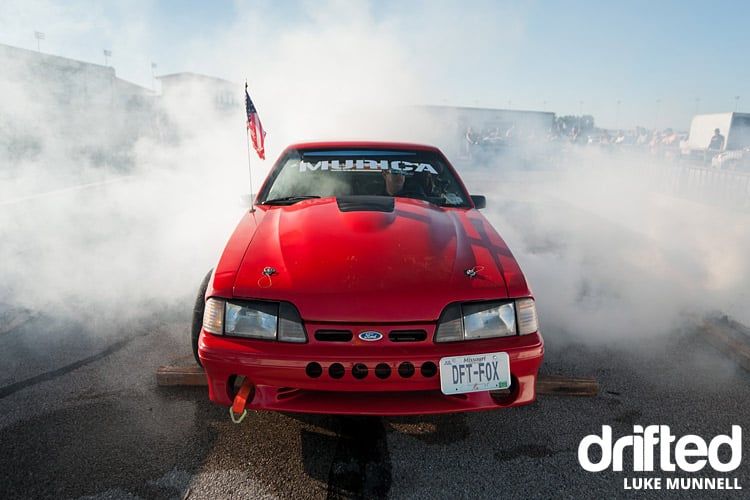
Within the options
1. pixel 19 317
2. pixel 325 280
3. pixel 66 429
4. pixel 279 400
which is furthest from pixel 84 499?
pixel 19 317

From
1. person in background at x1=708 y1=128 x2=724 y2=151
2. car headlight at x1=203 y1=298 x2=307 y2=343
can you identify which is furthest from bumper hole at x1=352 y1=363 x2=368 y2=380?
person in background at x1=708 y1=128 x2=724 y2=151

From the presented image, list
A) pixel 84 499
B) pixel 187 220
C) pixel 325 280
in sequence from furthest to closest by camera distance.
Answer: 1. pixel 187 220
2. pixel 325 280
3. pixel 84 499

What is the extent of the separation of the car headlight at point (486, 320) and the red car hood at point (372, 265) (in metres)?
0.04

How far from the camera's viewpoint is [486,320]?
1.74m

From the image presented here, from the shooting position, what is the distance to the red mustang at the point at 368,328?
64.2 inches

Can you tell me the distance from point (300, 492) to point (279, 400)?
34 cm

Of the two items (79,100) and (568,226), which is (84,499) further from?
(79,100)

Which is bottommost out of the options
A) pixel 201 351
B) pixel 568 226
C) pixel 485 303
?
pixel 568 226

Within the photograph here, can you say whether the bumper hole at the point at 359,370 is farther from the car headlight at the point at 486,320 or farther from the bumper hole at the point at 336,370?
the car headlight at the point at 486,320

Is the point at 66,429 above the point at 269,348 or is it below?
below

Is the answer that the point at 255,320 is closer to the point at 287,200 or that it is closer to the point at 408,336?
the point at 408,336

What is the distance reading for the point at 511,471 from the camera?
1.80 metres

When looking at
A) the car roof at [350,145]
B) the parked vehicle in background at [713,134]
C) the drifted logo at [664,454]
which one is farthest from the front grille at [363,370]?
the parked vehicle in background at [713,134]

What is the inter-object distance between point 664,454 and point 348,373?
1403 mm
